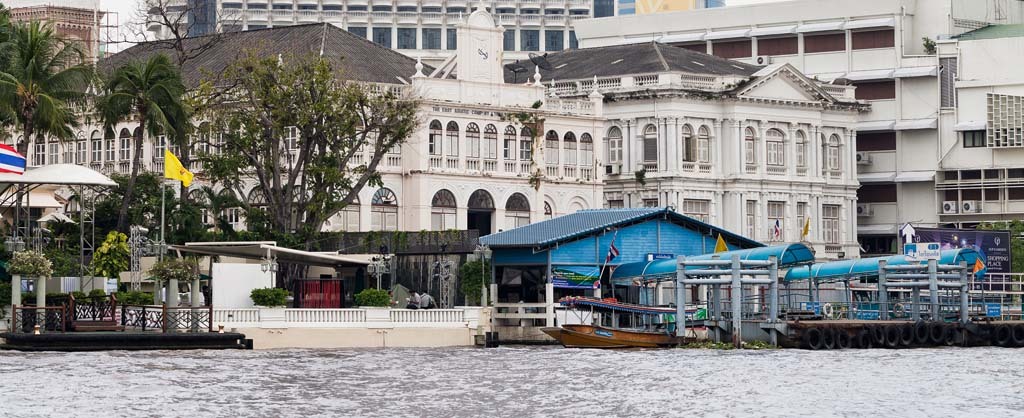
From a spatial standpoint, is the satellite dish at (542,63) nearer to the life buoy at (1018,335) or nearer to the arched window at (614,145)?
the arched window at (614,145)

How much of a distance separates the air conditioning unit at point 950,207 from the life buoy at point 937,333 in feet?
146

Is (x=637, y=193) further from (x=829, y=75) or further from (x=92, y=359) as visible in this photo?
(x=92, y=359)

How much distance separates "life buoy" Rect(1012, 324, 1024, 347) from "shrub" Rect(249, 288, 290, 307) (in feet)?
87.0

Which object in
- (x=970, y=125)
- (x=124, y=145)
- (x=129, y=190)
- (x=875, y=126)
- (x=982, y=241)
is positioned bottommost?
(x=982, y=241)

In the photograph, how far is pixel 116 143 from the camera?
334 ft

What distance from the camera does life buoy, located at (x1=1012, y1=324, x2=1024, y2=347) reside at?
79.4 meters

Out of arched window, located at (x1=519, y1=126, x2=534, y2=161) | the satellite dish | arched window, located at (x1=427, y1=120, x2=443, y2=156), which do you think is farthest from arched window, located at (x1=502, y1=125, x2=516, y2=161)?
the satellite dish

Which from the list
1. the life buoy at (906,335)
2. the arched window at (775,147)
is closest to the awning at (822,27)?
the arched window at (775,147)

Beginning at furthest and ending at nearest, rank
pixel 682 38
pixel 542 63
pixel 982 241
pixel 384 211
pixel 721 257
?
pixel 682 38 → pixel 542 63 → pixel 384 211 → pixel 982 241 → pixel 721 257

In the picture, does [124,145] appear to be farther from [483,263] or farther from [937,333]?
[937,333]

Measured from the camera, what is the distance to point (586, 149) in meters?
102

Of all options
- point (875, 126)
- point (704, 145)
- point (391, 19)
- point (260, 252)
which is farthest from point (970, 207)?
point (391, 19)

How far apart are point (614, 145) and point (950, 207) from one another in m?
22.5

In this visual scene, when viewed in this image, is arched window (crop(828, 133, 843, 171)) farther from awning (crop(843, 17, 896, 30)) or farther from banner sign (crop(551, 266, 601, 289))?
banner sign (crop(551, 266, 601, 289))
